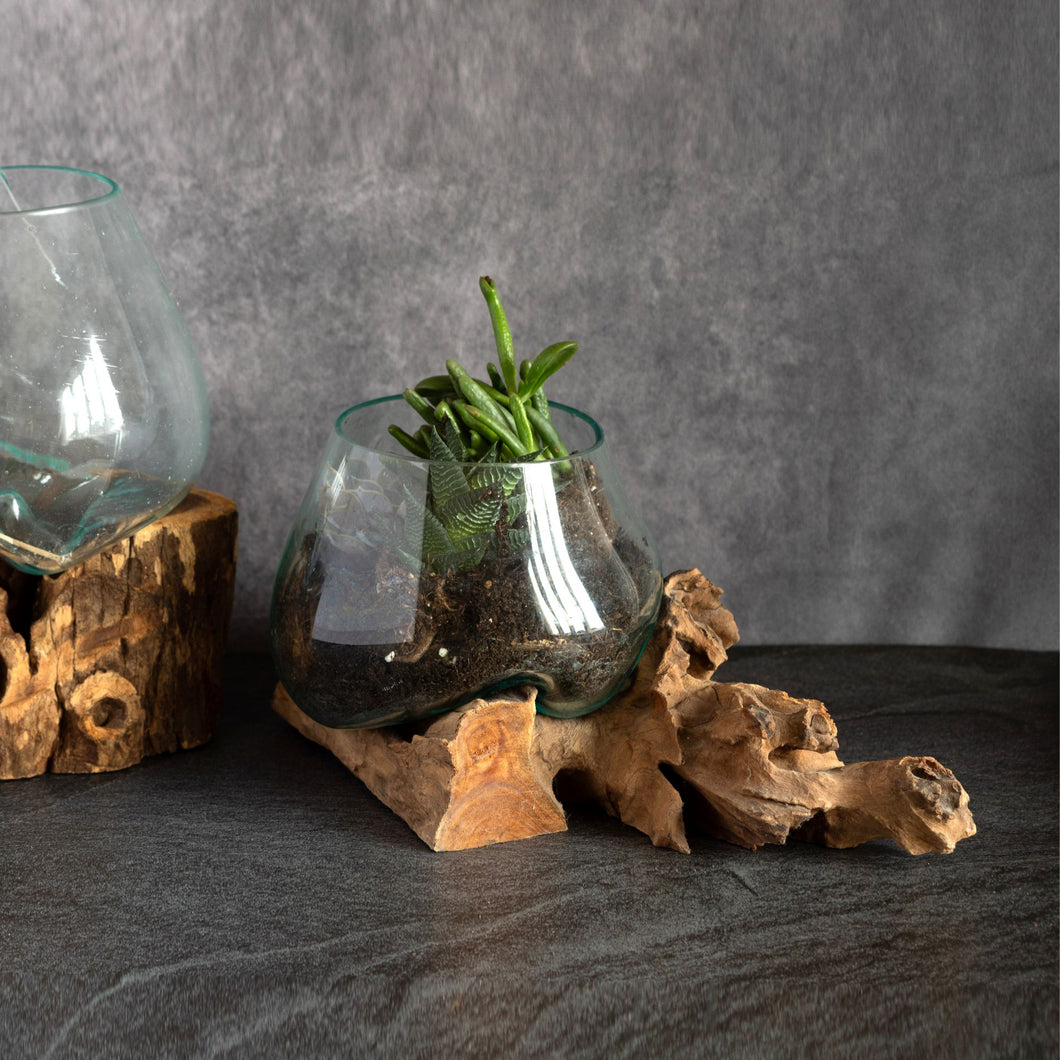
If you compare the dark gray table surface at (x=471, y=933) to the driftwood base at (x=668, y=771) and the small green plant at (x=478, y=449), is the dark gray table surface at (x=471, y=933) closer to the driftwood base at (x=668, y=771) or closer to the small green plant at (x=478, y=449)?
the driftwood base at (x=668, y=771)

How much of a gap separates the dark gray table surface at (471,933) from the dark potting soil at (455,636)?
0.10 m

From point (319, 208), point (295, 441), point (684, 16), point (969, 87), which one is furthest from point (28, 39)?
point (969, 87)

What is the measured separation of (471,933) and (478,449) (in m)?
0.28

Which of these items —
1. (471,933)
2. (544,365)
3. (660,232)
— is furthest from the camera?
(660,232)

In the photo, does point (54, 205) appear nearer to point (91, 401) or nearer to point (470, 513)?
point (91, 401)

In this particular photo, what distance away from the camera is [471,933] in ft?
2.20

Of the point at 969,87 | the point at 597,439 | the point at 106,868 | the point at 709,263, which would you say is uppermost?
the point at 969,87

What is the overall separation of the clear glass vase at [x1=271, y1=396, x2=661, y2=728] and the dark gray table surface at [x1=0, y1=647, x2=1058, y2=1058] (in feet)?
0.32

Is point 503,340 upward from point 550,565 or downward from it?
upward

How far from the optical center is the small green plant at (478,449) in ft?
2.34

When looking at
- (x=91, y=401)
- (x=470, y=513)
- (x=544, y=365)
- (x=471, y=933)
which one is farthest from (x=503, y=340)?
(x=471, y=933)

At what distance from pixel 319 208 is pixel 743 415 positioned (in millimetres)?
414

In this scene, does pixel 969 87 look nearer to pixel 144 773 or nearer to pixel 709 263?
pixel 709 263

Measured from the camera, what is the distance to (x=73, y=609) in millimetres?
806
